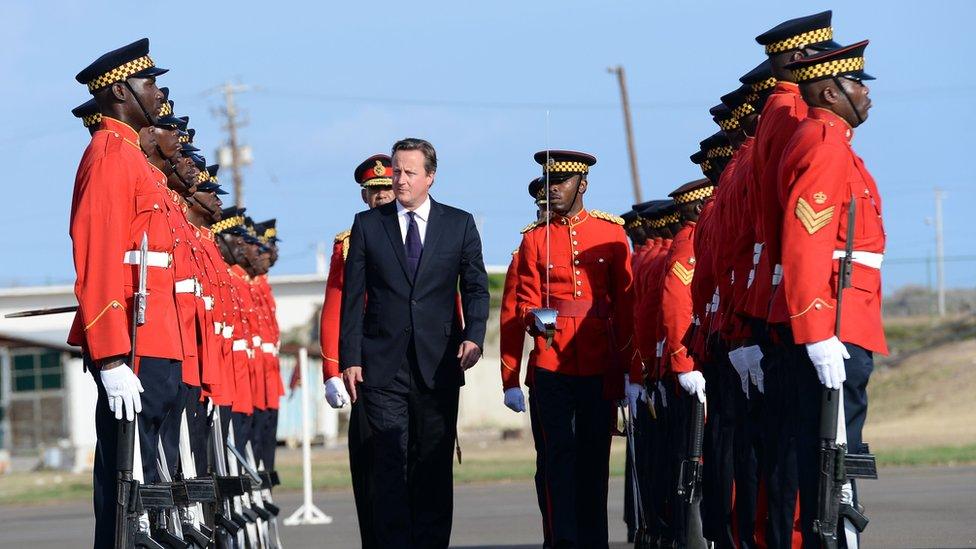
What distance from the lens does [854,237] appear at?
282 inches

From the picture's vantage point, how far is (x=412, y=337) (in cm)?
916

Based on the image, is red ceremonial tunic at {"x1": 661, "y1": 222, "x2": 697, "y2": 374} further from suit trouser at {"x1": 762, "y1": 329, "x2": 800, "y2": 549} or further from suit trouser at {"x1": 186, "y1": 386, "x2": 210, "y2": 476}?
suit trouser at {"x1": 186, "y1": 386, "x2": 210, "y2": 476}

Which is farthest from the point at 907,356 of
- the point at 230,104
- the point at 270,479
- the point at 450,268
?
the point at 450,268

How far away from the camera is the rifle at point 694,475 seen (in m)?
9.12

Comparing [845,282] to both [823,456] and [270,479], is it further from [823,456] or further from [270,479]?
[270,479]

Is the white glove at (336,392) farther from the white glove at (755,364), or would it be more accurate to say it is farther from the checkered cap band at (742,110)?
the checkered cap band at (742,110)

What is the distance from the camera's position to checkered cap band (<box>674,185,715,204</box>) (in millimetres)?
11216

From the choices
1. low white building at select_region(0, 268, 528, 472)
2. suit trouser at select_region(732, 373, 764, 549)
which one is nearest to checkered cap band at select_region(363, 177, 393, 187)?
suit trouser at select_region(732, 373, 764, 549)

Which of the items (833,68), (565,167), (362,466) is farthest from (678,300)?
(833,68)

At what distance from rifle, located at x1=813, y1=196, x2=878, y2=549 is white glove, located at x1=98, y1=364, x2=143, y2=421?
2843mm

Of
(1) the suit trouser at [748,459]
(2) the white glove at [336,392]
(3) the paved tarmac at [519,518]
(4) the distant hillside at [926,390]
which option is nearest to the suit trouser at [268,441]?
(3) the paved tarmac at [519,518]

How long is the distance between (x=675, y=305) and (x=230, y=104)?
56.6 metres

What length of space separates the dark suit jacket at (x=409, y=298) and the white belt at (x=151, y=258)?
5.13ft

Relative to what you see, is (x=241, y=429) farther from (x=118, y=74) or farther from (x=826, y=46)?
(x=826, y=46)
